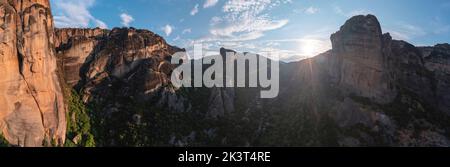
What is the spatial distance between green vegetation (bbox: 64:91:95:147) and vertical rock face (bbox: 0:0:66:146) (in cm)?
361

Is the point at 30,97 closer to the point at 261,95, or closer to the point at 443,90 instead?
the point at 261,95

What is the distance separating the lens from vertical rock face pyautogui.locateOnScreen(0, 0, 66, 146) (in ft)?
247

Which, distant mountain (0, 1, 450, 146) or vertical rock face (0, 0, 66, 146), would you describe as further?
distant mountain (0, 1, 450, 146)

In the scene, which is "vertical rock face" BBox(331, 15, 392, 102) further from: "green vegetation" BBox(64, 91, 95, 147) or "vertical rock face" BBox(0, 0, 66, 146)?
"vertical rock face" BBox(0, 0, 66, 146)

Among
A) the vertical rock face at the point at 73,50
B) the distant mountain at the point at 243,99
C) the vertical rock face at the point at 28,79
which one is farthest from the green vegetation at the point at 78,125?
the vertical rock face at the point at 73,50

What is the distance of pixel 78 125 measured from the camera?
100875mm

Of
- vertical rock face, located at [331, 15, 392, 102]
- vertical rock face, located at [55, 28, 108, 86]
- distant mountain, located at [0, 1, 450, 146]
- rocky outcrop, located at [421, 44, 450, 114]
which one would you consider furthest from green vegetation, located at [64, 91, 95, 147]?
rocky outcrop, located at [421, 44, 450, 114]

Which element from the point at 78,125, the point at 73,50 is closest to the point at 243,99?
the point at 73,50

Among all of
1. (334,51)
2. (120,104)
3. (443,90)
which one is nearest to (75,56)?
(120,104)

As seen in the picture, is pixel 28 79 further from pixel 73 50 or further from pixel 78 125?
pixel 73 50

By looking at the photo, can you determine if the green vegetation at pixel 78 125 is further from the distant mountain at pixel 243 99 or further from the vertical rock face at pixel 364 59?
the vertical rock face at pixel 364 59

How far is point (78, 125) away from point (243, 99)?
5817 cm

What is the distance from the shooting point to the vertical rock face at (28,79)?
7531cm

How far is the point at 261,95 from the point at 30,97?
80.5 metres
